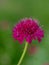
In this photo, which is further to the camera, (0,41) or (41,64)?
(0,41)

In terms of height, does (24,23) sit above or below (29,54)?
above

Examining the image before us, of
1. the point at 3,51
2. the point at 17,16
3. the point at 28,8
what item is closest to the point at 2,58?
the point at 3,51

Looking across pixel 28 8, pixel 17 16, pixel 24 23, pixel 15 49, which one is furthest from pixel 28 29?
pixel 28 8

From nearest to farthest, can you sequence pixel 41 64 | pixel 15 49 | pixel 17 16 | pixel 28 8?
pixel 41 64
pixel 15 49
pixel 17 16
pixel 28 8

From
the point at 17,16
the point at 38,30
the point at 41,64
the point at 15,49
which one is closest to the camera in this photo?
the point at 38,30

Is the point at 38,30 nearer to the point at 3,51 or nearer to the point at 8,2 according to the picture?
the point at 3,51

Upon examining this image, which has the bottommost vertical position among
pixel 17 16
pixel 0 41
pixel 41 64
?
pixel 41 64
